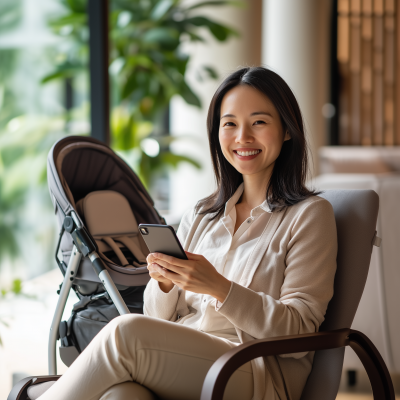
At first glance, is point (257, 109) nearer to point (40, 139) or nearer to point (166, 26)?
point (40, 139)

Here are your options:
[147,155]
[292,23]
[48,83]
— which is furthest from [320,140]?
[48,83]

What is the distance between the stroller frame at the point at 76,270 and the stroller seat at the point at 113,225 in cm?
15

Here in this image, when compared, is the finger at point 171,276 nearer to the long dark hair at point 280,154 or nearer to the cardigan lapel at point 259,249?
the cardigan lapel at point 259,249

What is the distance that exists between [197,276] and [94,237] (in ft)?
2.56

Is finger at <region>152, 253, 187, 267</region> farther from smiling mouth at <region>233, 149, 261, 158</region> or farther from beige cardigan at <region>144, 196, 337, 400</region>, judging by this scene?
smiling mouth at <region>233, 149, 261, 158</region>

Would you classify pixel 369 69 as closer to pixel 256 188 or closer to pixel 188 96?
pixel 188 96

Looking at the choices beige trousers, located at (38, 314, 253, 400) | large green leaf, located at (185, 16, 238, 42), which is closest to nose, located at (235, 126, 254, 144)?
beige trousers, located at (38, 314, 253, 400)

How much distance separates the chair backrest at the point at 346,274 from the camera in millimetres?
1353

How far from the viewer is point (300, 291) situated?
1.29 meters

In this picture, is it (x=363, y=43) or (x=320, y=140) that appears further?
(x=363, y=43)

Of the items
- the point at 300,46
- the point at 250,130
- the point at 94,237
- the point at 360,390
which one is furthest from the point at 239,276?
the point at 300,46

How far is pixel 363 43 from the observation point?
875 cm

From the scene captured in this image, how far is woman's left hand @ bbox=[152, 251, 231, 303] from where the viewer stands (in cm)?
123

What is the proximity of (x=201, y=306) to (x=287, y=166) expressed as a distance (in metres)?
0.46
